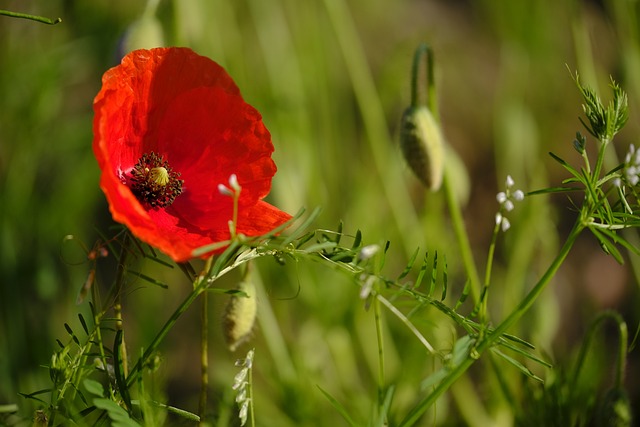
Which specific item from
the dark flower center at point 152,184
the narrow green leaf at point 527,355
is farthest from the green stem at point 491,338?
the dark flower center at point 152,184

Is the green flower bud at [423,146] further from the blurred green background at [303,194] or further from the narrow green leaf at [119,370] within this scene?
the narrow green leaf at [119,370]

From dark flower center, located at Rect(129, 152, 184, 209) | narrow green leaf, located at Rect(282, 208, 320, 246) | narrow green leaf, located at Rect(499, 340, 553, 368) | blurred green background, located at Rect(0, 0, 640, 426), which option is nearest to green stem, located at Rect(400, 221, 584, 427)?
narrow green leaf, located at Rect(499, 340, 553, 368)

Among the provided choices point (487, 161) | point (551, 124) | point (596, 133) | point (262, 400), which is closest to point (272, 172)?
point (596, 133)

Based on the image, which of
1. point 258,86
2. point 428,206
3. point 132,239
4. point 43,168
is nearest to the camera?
point 132,239

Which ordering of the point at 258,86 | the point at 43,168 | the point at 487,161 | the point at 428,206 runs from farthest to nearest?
the point at 487,161
the point at 43,168
the point at 258,86
the point at 428,206

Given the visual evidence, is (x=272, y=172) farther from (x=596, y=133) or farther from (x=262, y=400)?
(x=262, y=400)

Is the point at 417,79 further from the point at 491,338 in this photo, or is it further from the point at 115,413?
the point at 115,413
